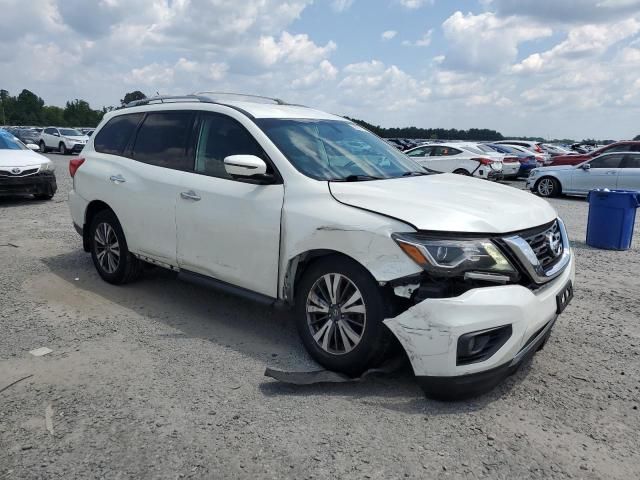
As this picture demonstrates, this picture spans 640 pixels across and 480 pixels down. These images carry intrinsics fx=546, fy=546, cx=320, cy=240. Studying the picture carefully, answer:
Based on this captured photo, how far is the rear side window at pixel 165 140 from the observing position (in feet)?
16.0

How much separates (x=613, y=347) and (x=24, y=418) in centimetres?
421

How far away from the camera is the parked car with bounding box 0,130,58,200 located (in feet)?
36.6

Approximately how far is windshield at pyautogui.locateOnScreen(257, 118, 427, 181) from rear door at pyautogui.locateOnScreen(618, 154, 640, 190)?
12339mm

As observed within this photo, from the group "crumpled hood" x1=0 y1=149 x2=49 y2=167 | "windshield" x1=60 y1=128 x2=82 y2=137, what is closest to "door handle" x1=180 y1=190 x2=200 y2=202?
"crumpled hood" x1=0 y1=149 x2=49 y2=167

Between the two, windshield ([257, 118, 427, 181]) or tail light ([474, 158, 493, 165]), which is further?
tail light ([474, 158, 493, 165])

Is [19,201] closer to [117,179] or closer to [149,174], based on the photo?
[117,179]

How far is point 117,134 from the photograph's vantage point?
19.0 feet

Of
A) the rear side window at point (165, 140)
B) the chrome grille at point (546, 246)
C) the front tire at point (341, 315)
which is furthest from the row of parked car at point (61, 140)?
the chrome grille at point (546, 246)

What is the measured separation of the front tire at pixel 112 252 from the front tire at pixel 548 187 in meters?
13.9

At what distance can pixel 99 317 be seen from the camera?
4.89 meters

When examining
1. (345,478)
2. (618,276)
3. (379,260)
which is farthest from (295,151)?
(618,276)

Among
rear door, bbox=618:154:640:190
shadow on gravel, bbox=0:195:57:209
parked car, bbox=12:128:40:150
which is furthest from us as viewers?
parked car, bbox=12:128:40:150

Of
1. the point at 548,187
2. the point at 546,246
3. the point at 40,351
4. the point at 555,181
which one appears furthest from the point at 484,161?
the point at 40,351

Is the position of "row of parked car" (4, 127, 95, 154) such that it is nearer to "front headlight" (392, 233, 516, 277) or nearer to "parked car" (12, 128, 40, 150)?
"parked car" (12, 128, 40, 150)
